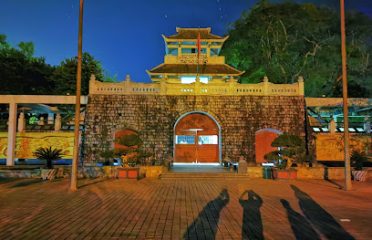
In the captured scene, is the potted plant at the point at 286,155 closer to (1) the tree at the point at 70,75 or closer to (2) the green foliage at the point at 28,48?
(1) the tree at the point at 70,75

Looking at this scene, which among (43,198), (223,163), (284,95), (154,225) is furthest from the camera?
(284,95)

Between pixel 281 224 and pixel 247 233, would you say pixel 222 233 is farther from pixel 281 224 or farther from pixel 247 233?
pixel 281 224

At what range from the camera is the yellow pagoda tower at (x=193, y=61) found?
76.3ft

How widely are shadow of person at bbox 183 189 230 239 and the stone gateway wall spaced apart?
1129 cm

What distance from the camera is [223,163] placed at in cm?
1905

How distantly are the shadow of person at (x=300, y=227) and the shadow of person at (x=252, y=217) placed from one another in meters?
0.63

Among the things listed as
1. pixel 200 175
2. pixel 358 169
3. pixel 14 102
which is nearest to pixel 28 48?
pixel 14 102

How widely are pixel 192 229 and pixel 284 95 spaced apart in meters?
16.6

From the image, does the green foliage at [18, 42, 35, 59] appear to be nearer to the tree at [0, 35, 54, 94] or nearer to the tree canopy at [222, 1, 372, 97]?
the tree at [0, 35, 54, 94]

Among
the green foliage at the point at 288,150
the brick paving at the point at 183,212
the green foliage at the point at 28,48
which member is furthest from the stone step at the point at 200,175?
the green foliage at the point at 28,48

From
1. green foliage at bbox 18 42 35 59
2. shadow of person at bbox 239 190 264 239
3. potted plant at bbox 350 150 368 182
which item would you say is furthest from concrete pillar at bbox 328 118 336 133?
green foliage at bbox 18 42 35 59

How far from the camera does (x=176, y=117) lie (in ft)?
65.8

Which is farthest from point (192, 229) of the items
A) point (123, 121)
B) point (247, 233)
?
point (123, 121)

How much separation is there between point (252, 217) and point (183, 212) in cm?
156
